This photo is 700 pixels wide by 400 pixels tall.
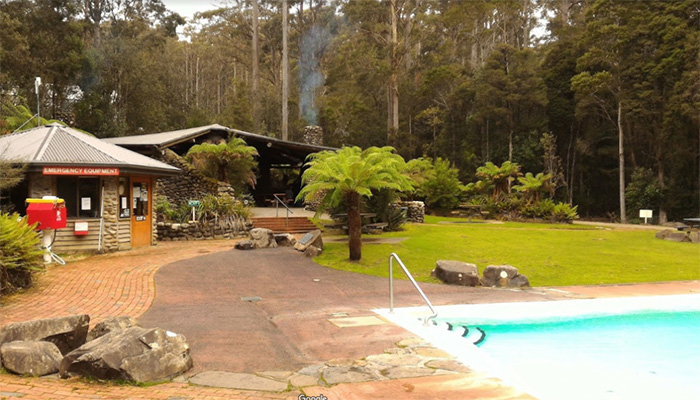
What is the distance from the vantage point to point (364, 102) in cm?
4609

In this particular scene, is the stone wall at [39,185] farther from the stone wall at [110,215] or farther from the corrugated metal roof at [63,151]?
the stone wall at [110,215]

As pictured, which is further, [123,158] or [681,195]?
[681,195]

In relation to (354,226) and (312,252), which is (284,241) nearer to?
(312,252)

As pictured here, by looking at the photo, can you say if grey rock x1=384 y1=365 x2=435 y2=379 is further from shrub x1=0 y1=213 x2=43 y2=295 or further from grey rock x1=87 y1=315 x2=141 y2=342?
shrub x1=0 y1=213 x2=43 y2=295

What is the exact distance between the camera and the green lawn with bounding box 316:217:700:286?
39.1ft

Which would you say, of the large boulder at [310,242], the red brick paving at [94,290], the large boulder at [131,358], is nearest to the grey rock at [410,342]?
the large boulder at [131,358]

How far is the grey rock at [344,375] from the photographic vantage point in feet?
15.5

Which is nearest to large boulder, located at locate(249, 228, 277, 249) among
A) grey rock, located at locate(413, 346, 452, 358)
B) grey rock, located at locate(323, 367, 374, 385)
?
grey rock, located at locate(413, 346, 452, 358)

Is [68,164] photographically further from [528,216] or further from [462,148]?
[462,148]

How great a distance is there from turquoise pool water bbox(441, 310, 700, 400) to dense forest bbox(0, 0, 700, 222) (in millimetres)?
20945

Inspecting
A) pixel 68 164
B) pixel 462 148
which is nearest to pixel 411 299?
pixel 68 164

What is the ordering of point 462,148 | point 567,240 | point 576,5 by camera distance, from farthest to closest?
1. point 576,5
2. point 462,148
3. point 567,240

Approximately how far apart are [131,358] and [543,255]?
12.2 meters

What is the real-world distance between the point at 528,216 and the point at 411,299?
63.6 feet
